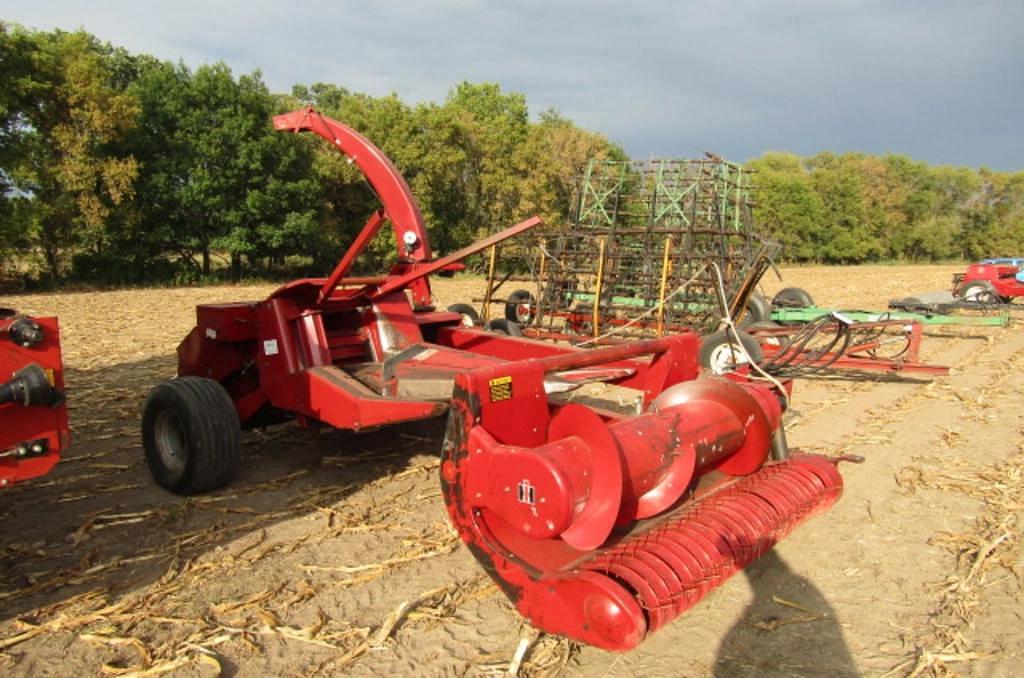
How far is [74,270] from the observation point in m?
24.9

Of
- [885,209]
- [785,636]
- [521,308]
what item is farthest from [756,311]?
[885,209]

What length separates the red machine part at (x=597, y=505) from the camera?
275 centimetres

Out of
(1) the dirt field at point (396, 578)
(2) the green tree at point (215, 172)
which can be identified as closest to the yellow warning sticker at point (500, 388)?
(1) the dirt field at point (396, 578)

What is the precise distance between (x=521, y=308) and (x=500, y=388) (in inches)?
Answer: 391

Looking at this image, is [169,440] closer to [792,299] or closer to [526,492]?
[526,492]

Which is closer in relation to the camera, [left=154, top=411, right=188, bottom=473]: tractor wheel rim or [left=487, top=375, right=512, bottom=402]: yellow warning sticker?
[left=487, top=375, right=512, bottom=402]: yellow warning sticker

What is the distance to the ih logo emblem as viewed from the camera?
115 inches

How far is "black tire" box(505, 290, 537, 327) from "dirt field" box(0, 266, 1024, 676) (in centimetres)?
682

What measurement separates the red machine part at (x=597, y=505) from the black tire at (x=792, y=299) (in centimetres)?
1097

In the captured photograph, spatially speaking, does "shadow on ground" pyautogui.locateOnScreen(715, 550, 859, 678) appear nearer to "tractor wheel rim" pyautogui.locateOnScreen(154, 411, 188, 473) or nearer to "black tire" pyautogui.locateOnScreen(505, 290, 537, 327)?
"tractor wheel rim" pyautogui.locateOnScreen(154, 411, 188, 473)

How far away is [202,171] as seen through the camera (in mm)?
26297

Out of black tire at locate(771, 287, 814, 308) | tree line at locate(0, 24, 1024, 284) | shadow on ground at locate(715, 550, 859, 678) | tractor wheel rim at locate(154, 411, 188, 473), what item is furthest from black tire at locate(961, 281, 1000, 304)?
tractor wheel rim at locate(154, 411, 188, 473)

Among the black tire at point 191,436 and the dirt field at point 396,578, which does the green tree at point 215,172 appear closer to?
the dirt field at point 396,578

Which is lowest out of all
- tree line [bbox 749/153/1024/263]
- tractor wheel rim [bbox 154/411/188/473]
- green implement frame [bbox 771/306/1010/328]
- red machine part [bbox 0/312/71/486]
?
tractor wheel rim [bbox 154/411/188/473]
